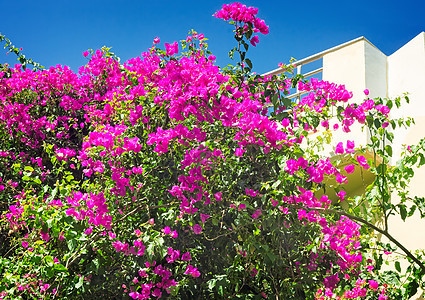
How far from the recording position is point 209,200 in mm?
3074

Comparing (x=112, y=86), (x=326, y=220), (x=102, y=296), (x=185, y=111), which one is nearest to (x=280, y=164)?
(x=185, y=111)

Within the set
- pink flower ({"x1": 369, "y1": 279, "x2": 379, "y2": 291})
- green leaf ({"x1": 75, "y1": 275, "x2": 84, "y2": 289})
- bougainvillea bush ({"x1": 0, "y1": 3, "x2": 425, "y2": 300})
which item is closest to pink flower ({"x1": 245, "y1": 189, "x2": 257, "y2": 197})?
bougainvillea bush ({"x1": 0, "y1": 3, "x2": 425, "y2": 300})

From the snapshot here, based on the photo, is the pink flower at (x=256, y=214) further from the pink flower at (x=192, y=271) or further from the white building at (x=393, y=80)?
the white building at (x=393, y=80)

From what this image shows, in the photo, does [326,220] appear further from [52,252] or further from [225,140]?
[52,252]

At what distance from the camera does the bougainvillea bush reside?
2979mm

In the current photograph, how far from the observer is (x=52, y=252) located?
3.61 m

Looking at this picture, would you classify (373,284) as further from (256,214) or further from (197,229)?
(197,229)

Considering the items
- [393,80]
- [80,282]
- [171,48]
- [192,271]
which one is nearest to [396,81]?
[393,80]

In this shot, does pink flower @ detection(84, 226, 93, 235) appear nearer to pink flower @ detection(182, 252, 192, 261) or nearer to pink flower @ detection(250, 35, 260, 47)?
pink flower @ detection(182, 252, 192, 261)

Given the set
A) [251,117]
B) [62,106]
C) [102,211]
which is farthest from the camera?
[62,106]

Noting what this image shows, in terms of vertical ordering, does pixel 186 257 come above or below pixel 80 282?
above

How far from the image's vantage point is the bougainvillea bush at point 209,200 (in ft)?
9.77

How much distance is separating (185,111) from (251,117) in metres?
0.42

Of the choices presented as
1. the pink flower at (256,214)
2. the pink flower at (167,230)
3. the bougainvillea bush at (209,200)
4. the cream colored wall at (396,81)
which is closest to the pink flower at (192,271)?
the bougainvillea bush at (209,200)
